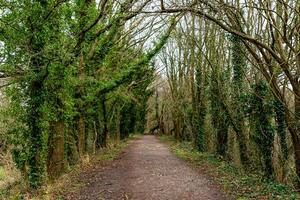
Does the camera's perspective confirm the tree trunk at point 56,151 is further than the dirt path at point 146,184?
Yes

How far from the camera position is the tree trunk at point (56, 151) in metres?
15.4

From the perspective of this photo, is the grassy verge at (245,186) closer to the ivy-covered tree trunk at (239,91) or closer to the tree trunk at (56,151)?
the ivy-covered tree trunk at (239,91)

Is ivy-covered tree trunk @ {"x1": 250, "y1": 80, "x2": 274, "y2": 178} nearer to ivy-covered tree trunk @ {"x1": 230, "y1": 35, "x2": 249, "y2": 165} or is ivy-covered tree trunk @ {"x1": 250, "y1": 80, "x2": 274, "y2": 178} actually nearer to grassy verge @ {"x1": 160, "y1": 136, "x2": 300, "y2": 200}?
grassy verge @ {"x1": 160, "y1": 136, "x2": 300, "y2": 200}

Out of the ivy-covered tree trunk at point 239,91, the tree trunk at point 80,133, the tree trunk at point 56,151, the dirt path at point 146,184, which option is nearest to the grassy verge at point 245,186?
the dirt path at point 146,184

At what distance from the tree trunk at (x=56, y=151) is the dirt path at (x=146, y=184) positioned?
3.98 feet

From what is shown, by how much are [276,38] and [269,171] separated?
5.27m

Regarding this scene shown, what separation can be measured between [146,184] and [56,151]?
189 inches

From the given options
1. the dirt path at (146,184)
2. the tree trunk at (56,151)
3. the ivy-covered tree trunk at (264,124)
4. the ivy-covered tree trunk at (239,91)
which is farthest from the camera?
the ivy-covered tree trunk at (239,91)

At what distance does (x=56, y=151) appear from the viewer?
51.4ft

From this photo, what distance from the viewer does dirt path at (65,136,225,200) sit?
36.1 feet

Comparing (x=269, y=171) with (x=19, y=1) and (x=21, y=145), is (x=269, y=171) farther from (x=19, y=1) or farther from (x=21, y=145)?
(x=19, y=1)

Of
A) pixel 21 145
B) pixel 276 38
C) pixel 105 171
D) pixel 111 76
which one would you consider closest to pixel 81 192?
pixel 21 145

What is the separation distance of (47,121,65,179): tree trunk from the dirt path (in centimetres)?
121

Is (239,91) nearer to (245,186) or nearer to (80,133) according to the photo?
(245,186)
